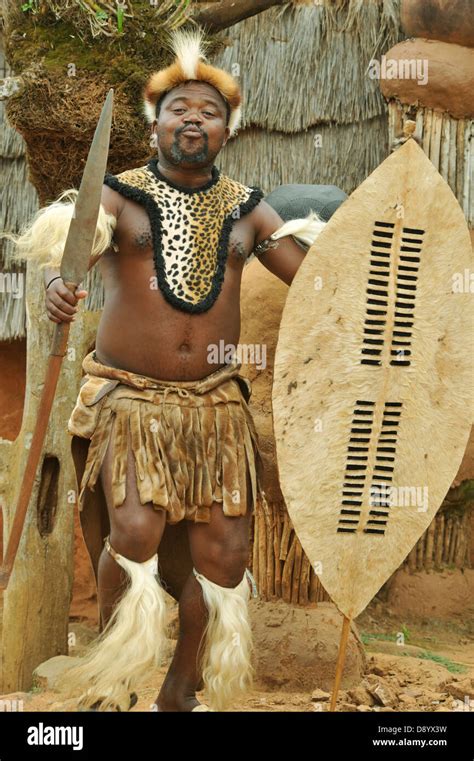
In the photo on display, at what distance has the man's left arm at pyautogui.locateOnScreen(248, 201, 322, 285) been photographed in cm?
468

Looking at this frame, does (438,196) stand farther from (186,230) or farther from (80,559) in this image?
(80,559)

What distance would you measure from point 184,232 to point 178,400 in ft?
1.99

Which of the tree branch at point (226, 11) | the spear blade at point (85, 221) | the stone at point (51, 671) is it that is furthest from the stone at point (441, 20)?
the stone at point (51, 671)

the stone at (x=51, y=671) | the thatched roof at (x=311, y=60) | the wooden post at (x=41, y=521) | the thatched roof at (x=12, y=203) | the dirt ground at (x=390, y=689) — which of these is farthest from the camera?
the thatched roof at (x=12, y=203)

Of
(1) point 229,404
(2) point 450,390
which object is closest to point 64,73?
(1) point 229,404

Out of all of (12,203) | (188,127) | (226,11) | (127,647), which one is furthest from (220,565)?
(12,203)

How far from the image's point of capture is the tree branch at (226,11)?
5938 millimetres

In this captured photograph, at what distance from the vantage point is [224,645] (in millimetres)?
4410

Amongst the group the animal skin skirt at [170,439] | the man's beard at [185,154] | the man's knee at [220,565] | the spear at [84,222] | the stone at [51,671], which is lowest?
the stone at [51,671]

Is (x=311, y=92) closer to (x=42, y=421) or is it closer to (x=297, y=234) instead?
(x=297, y=234)

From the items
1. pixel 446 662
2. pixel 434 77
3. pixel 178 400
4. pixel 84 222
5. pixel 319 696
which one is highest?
pixel 434 77

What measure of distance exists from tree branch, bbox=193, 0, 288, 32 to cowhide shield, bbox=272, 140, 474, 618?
6.01ft

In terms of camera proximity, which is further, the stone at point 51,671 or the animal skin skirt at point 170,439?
the stone at point 51,671

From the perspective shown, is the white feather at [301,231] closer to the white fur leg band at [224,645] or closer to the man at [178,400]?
the man at [178,400]
